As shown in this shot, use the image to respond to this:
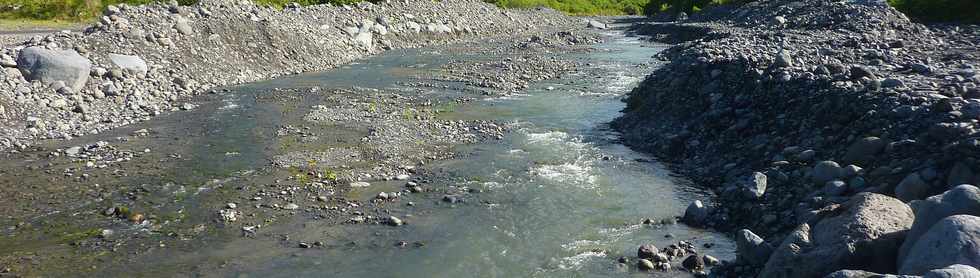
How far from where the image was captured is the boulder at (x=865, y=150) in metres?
12.1

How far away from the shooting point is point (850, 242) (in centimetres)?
795

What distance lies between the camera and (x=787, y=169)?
13438 millimetres

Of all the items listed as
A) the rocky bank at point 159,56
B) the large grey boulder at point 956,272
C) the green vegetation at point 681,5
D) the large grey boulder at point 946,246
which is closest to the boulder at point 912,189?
the large grey boulder at point 946,246

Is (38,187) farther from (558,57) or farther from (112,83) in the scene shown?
(558,57)

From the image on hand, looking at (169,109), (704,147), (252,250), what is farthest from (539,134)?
(169,109)

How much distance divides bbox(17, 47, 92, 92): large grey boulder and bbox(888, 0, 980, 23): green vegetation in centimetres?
3923

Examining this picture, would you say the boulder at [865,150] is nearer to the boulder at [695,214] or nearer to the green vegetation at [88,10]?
the boulder at [695,214]

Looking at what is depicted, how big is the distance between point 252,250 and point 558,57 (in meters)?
29.9

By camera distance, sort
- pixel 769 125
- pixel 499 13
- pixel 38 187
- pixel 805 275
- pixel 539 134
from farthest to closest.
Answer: pixel 499 13
pixel 539 134
pixel 769 125
pixel 38 187
pixel 805 275

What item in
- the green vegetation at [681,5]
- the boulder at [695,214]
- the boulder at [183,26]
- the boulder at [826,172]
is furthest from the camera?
the green vegetation at [681,5]

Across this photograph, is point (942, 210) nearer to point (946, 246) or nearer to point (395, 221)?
point (946, 246)

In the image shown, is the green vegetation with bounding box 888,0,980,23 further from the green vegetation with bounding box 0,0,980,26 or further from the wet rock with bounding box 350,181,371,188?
the wet rock with bounding box 350,181,371,188

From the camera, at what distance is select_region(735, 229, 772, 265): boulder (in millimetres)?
9797

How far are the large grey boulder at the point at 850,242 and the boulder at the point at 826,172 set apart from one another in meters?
3.07
